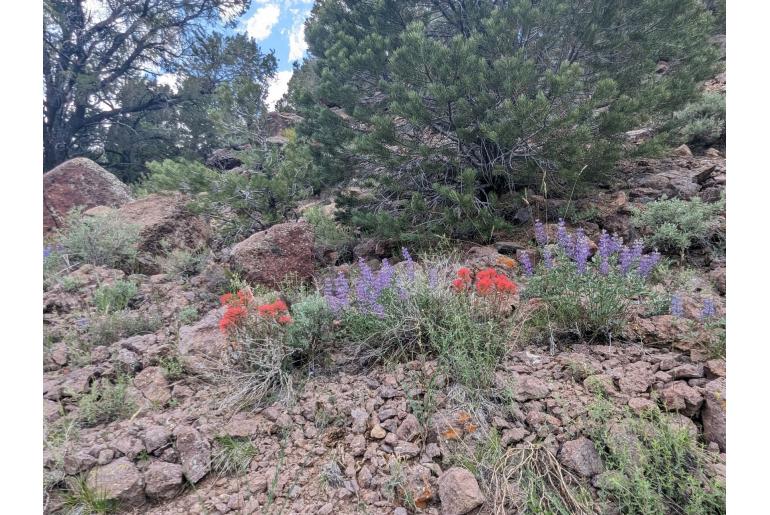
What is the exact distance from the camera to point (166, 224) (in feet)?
17.8

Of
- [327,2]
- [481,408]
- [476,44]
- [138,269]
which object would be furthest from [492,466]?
[327,2]

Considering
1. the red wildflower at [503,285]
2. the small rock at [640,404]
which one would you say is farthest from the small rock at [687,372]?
the red wildflower at [503,285]

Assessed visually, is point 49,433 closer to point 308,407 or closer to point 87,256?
point 308,407

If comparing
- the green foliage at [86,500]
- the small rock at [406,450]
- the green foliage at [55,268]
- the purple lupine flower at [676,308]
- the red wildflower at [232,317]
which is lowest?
the green foliage at [86,500]

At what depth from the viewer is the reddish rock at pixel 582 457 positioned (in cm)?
151

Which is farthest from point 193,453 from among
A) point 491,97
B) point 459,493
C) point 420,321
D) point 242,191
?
point 242,191

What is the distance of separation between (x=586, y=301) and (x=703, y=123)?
5.00 meters

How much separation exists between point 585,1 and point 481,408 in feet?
15.6

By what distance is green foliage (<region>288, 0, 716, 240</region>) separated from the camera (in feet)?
12.5

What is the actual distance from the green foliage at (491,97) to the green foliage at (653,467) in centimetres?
255

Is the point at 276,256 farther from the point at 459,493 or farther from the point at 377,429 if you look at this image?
the point at 459,493

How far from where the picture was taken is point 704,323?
7.15 feet

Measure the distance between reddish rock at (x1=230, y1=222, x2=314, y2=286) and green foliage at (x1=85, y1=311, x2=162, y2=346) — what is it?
90 centimetres

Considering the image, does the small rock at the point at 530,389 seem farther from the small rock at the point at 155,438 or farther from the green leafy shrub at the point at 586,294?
the small rock at the point at 155,438
